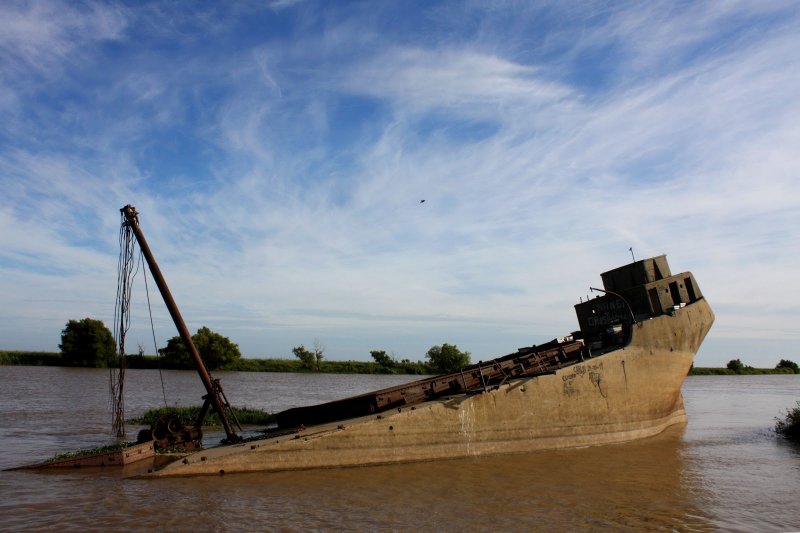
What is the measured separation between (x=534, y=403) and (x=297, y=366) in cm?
6698

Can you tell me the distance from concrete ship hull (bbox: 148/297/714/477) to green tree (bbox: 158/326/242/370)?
5659 centimetres

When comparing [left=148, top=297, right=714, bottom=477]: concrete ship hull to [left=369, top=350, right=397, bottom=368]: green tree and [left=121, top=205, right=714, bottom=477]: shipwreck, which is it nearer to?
[left=121, top=205, right=714, bottom=477]: shipwreck

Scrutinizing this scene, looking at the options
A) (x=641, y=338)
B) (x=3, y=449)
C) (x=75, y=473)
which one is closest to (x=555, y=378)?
(x=641, y=338)

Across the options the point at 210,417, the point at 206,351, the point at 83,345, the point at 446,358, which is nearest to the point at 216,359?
the point at 206,351

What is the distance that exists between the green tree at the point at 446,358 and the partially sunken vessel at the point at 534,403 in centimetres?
5217

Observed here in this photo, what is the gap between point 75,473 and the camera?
9.11 meters

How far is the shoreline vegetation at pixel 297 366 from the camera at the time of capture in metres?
62.8

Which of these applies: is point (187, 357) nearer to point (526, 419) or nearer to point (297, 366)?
point (297, 366)

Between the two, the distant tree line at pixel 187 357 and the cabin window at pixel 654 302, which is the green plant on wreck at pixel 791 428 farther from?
the distant tree line at pixel 187 357

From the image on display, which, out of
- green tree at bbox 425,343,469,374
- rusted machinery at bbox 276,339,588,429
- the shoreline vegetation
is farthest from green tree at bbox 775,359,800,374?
rusted machinery at bbox 276,339,588,429

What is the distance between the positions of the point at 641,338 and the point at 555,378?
11.9 feet

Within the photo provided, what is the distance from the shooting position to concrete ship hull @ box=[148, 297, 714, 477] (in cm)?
941

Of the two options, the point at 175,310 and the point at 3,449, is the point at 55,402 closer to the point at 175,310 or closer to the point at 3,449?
the point at 3,449

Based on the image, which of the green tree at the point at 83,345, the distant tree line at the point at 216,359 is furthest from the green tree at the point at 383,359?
the green tree at the point at 83,345
